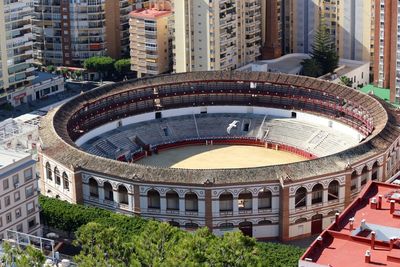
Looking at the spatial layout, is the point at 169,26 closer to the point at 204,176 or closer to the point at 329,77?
the point at 329,77

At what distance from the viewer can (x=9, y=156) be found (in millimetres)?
79062

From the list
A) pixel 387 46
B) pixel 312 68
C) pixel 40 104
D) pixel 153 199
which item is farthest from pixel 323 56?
pixel 153 199

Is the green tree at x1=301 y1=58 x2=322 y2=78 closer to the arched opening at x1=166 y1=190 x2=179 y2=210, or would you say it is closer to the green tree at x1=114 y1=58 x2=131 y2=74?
the green tree at x1=114 y1=58 x2=131 y2=74

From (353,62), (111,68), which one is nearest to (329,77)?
(353,62)

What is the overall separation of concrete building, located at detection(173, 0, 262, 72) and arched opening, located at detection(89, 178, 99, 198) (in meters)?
44.1

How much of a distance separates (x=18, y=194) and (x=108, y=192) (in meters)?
11.3

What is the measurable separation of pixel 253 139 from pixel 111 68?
34.9 meters

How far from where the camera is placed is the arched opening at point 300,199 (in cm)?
8462

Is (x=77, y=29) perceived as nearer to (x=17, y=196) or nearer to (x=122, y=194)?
(x=122, y=194)

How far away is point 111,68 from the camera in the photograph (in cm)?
13988

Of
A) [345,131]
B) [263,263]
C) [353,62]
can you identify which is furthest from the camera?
[353,62]

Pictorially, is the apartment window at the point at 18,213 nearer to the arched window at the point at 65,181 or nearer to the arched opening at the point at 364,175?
the arched window at the point at 65,181

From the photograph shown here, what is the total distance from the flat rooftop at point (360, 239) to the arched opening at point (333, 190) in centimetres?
1500

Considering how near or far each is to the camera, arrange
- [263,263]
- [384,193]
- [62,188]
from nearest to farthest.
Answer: [263,263] → [384,193] → [62,188]
